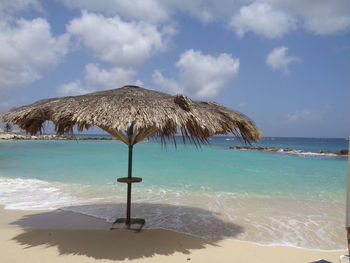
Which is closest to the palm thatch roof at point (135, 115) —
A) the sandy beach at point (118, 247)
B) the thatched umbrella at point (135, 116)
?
the thatched umbrella at point (135, 116)

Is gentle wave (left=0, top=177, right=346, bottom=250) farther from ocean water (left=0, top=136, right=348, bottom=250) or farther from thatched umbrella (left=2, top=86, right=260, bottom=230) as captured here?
thatched umbrella (left=2, top=86, right=260, bottom=230)

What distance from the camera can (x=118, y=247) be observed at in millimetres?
3143

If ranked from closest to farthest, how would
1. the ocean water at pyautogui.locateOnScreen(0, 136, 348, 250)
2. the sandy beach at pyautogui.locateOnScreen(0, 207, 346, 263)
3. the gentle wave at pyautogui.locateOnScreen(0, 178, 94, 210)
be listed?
the sandy beach at pyautogui.locateOnScreen(0, 207, 346, 263)
the ocean water at pyautogui.locateOnScreen(0, 136, 348, 250)
the gentle wave at pyautogui.locateOnScreen(0, 178, 94, 210)

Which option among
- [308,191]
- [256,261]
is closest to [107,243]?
[256,261]

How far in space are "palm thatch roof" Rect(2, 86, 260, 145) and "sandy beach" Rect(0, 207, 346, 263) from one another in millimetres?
1256

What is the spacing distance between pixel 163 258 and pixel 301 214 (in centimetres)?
318

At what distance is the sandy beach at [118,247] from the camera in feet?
9.58

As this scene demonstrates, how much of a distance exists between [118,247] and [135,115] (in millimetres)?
1480

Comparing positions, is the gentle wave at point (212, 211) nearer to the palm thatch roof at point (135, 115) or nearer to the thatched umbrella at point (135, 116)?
the thatched umbrella at point (135, 116)

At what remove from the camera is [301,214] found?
16.5 ft

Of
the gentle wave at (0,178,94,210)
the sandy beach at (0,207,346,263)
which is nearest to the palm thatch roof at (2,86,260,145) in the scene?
the sandy beach at (0,207,346,263)

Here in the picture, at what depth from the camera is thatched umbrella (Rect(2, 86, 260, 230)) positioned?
3.01 m

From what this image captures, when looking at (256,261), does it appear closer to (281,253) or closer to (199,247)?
(281,253)

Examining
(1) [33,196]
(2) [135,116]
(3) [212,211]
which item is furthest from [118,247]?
(1) [33,196]
